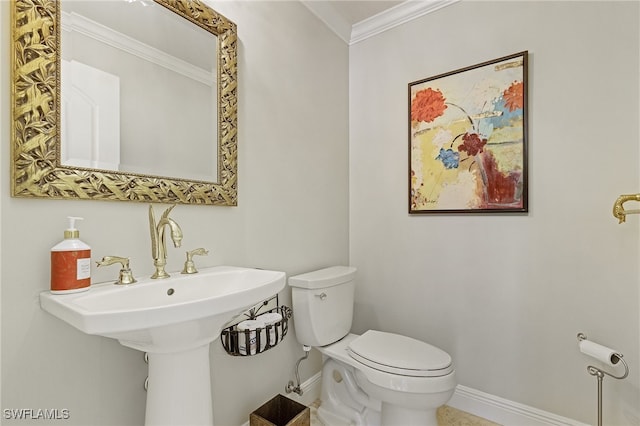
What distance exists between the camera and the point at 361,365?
4.57 feet

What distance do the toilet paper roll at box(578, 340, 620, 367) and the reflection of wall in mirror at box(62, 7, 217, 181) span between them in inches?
67.7

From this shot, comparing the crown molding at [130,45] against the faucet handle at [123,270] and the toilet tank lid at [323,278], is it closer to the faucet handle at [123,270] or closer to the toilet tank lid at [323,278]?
the faucet handle at [123,270]

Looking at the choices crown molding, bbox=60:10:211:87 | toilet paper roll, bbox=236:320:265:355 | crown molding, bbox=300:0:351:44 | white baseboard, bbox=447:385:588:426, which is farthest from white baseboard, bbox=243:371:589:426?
crown molding, bbox=300:0:351:44

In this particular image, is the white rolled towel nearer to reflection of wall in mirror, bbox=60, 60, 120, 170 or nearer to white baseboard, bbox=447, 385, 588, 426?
reflection of wall in mirror, bbox=60, 60, 120, 170

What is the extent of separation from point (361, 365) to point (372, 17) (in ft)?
6.73

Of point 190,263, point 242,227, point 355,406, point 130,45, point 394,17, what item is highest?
point 394,17

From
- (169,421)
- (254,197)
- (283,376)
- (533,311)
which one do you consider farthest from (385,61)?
(169,421)

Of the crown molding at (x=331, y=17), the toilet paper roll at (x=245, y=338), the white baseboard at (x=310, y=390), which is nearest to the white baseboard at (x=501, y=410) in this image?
the white baseboard at (x=310, y=390)

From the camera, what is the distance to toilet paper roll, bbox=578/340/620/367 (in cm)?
122

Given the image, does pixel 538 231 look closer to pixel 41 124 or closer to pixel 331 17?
pixel 331 17

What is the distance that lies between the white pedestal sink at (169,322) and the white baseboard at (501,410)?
139cm

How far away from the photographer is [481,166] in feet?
5.44

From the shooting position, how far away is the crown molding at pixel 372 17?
183 cm

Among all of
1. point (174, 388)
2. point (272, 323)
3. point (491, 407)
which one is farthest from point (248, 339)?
point (491, 407)
